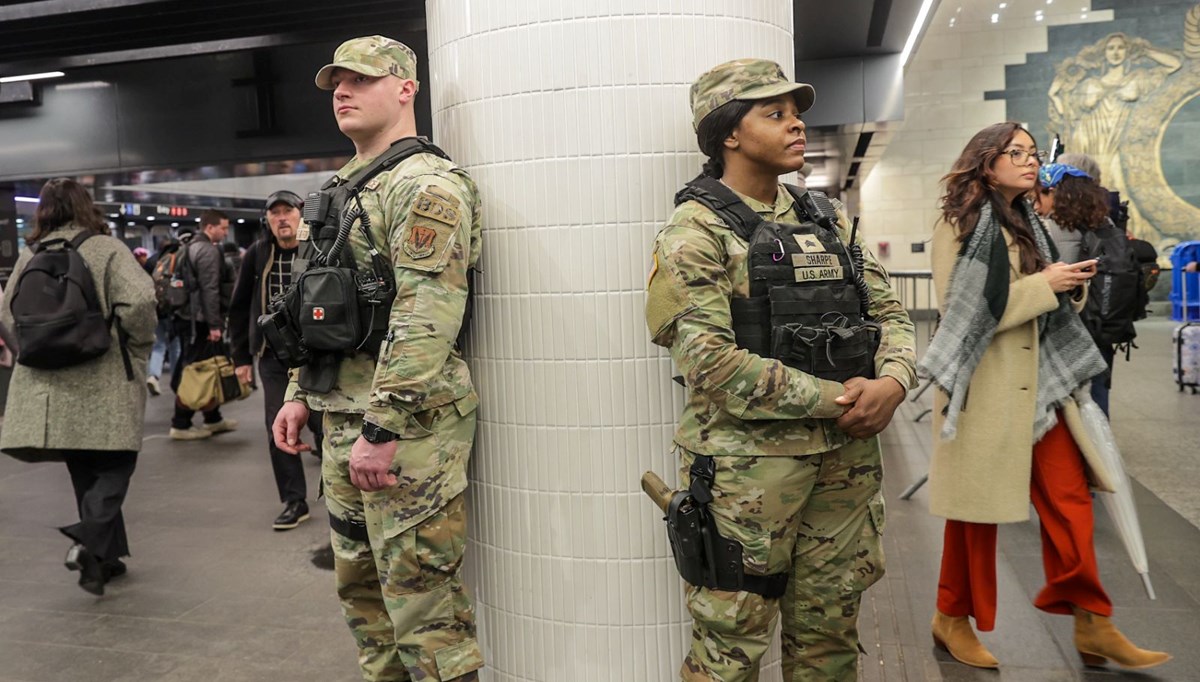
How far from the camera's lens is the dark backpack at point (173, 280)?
8.34m

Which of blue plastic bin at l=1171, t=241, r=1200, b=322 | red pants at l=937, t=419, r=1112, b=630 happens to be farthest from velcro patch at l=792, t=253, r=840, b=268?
blue plastic bin at l=1171, t=241, r=1200, b=322

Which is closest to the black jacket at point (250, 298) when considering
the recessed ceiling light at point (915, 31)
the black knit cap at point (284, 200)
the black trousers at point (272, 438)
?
the black trousers at point (272, 438)

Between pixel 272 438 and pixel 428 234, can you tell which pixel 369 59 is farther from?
pixel 272 438

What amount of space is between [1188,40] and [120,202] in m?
15.9

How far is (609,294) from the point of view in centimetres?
258

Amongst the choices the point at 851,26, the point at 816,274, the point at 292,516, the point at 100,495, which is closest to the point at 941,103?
the point at 851,26

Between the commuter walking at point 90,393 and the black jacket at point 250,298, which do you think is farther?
the black jacket at point 250,298

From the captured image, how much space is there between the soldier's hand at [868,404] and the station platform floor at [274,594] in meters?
0.84

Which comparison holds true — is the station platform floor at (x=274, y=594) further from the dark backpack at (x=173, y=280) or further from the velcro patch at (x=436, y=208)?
the dark backpack at (x=173, y=280)

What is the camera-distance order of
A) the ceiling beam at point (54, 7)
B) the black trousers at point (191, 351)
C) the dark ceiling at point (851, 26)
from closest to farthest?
the ceiling beam at point (54, 7) → the dark ceiling at point (851, 26) → the black trousers at point (191, 351)

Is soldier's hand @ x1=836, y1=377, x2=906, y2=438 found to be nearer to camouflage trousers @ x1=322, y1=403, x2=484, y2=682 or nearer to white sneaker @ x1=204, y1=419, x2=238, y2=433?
camouflage trousers @ x1=322, y1=403, x2=484, y2=682

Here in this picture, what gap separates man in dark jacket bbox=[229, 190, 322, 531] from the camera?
4.83 meters

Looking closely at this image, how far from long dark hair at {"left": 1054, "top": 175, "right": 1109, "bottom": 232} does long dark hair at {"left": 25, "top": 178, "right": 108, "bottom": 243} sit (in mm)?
4489

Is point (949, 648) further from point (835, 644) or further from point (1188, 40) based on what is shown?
point (1188, 40)
